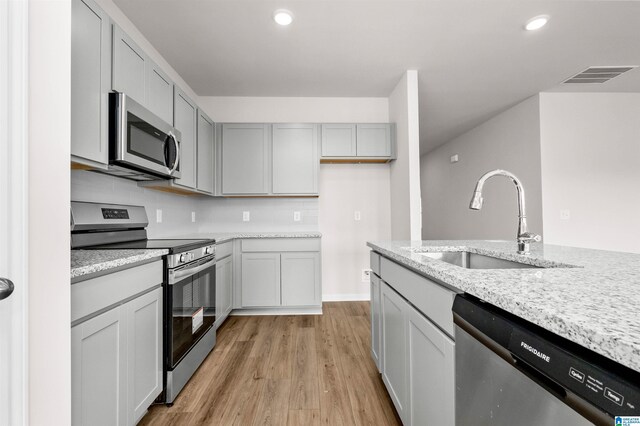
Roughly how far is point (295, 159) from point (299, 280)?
4.81 ft

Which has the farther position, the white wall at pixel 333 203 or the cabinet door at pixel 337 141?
the white wall at pixel 333 203

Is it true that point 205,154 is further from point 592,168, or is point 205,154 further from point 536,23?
point 592,168

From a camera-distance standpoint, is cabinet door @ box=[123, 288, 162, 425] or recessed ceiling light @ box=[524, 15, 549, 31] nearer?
cabinet door @ box=[123, 288, 162, 425]

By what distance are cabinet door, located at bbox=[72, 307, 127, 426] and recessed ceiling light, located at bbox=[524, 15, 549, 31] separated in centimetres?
356

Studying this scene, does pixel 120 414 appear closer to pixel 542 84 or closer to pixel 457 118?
pixel 542 84

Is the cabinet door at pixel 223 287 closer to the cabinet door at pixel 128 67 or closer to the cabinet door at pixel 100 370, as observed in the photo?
the cabinet door at pixel 100 370

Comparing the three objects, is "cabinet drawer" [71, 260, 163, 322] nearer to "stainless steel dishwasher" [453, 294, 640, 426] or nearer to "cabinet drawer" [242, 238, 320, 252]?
"stainless steel dishwasher" [453, 294, 640, 426]

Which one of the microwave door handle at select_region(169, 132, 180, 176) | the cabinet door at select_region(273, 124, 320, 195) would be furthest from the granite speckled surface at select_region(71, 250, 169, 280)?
the cabinet door at select_region(273, 124, 320, 195)

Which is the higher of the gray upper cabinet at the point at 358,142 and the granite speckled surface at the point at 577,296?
the gray upper cabinet at the point at 358,142

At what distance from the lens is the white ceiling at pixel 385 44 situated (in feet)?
7.26

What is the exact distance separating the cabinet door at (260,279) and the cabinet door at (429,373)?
212 cm

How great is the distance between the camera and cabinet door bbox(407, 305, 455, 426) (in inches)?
36.2

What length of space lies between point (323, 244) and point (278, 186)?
1.00 meters

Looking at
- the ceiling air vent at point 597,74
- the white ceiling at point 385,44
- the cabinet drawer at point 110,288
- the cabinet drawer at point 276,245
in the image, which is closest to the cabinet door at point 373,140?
the white ceiling at point 385,44
